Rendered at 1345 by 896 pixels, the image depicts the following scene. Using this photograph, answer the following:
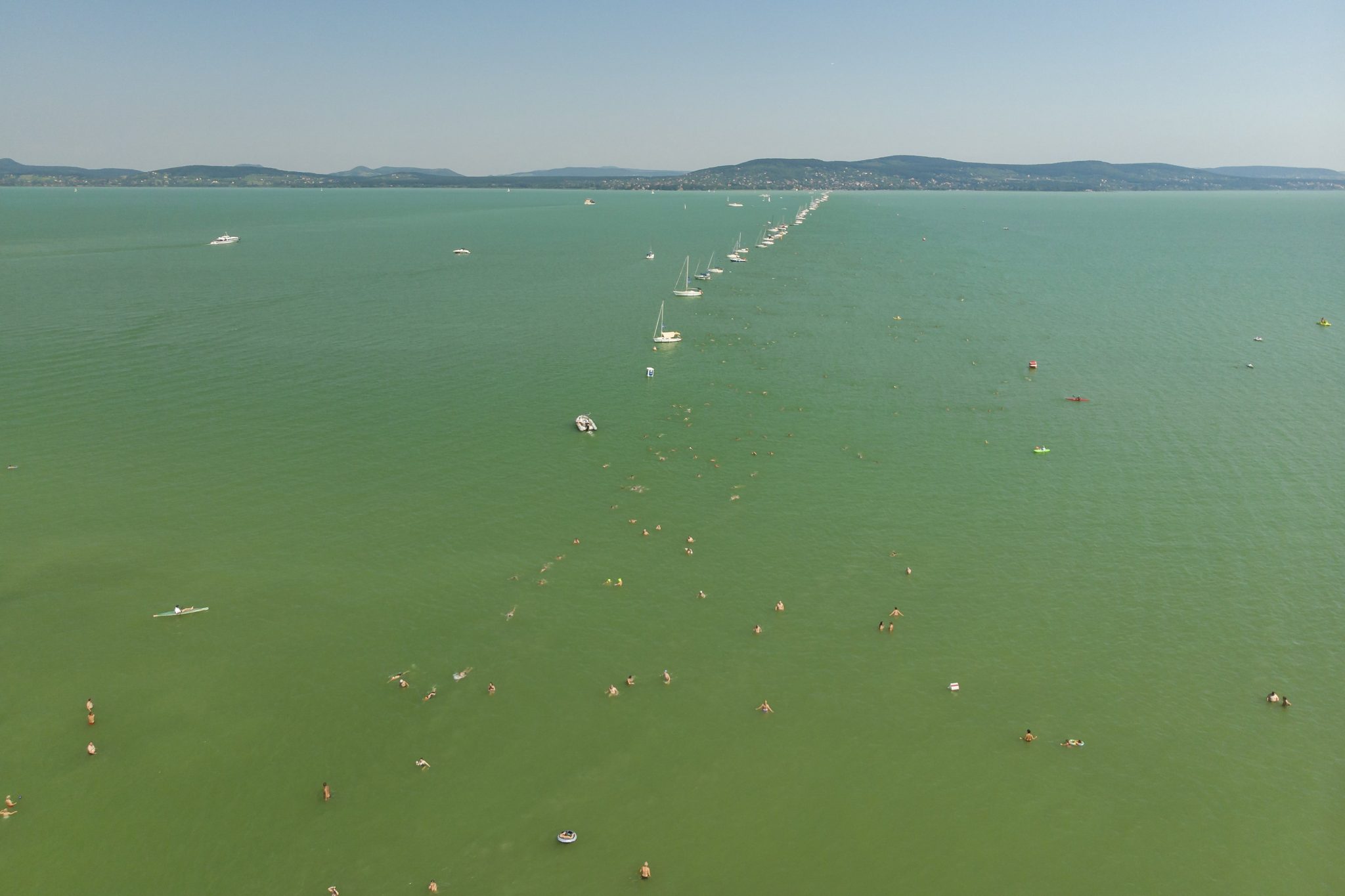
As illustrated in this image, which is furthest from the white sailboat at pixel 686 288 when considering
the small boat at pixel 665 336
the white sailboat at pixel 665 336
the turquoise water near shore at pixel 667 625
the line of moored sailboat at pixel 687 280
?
the turquoise water near shore at pixel 667 625

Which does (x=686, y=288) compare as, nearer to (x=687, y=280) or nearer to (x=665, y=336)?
(x=687, y=280)

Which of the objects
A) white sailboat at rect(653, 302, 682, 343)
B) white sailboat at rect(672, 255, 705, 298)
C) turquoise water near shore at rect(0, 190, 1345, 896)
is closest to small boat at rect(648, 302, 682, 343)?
white sailboat at rect(653, 302, 682, 343)

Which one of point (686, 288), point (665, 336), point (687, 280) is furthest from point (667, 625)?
point (686, 288)

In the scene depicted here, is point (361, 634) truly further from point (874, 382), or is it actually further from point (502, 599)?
point (874, 382)

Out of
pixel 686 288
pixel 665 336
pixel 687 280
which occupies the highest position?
A: pixel 687 280

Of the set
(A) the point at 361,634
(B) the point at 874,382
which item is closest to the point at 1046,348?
(B) the point at 874,382

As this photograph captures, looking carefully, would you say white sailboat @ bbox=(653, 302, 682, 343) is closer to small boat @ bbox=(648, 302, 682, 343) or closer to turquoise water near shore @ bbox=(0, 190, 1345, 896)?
small boat @ bbox=(648, 302, 682, 343)

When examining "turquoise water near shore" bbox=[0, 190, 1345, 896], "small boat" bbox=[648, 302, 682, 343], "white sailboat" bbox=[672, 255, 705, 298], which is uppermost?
"white sailboat" bbox=[672, 255, 705, 298]

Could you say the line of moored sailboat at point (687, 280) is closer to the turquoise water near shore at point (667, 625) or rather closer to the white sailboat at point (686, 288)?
the white sailboat at point (686, 288)

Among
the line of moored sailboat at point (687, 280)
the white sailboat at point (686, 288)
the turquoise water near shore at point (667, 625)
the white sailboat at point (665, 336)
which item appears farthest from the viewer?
the white sailboat at point (686, 288)
